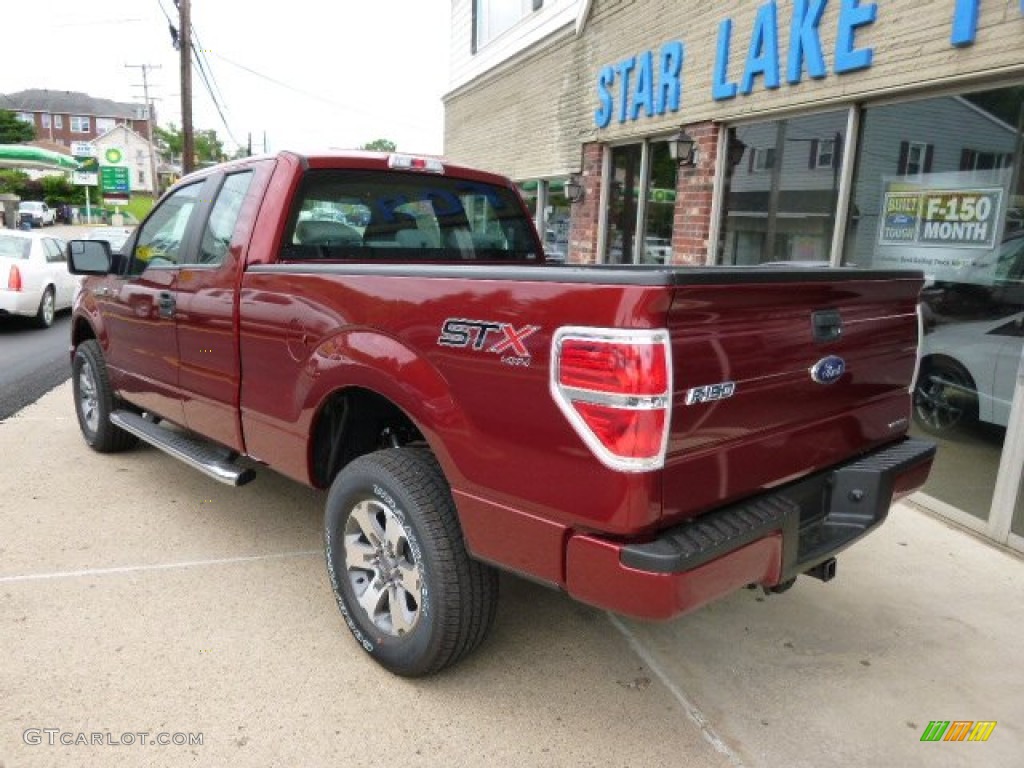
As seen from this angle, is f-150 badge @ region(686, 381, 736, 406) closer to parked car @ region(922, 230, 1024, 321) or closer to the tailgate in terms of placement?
the tailgate

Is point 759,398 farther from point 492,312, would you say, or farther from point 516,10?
point 516,10

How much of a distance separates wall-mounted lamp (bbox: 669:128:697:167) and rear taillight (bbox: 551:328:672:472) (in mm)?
5408

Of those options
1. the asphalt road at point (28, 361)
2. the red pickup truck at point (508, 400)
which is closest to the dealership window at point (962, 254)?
the red pickup truck at point (508, 400)

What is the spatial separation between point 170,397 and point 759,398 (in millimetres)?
3111

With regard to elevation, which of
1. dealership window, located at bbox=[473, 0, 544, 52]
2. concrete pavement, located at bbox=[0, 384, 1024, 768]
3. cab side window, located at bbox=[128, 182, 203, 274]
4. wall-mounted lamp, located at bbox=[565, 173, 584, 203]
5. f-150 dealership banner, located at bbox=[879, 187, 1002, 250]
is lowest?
concrete pavement, located at bbox=[0, 384, 1024, 768]

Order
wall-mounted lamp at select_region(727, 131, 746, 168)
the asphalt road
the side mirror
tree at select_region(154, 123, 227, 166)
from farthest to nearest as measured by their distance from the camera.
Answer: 1. tree at select_region(154, 123, 227, 166)
2. the asphalt road
3. wall-mounted lamp at select_region(727, 131, 746, 168)
4. the side mirror

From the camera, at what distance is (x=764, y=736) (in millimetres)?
2535

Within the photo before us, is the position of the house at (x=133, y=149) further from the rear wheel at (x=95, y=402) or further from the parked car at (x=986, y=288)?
the parked car at (x=986, y=288)

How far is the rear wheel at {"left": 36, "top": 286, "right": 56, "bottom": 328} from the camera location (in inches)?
462

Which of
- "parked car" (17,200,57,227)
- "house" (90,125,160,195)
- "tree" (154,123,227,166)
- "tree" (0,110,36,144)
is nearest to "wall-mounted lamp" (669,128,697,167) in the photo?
"parked car" (17,200,57,227)

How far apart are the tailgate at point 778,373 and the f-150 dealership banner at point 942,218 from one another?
1920mm

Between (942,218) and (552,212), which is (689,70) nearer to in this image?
(942,218)

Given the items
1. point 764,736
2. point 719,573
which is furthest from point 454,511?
point 764,736

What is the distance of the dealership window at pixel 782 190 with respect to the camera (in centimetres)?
560
